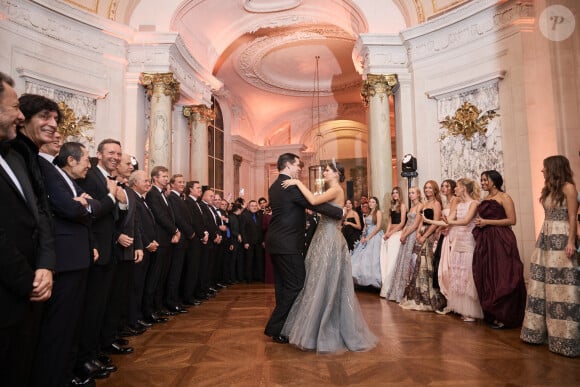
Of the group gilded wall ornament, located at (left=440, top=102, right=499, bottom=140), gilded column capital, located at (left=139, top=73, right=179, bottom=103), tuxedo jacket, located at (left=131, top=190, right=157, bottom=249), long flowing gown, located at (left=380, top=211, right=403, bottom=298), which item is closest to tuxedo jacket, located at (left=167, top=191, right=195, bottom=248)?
tuxedo jacket, located at (left=131, top=190, right=157, bottom=249)

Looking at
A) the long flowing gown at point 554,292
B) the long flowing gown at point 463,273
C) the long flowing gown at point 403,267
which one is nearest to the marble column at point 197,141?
the long flowing gown at point 403,267

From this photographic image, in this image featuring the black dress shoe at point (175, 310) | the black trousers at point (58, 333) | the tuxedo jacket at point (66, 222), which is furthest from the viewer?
the black dress shoe at point (175, 310)

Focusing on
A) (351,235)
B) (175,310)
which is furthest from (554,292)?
(351,235)

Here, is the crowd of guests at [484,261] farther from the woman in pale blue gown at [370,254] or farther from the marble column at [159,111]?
the marble column at [159,111]

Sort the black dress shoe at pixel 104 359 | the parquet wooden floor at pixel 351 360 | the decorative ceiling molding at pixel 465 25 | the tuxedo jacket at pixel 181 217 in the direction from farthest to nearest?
1. the decorative ceiling molding at pixel 465 25
2. the tuxedo jacket at pixel 181 217
3. the black dress shoe at pixel 104 359
4. the parquet wooden floor at pixel 351 360

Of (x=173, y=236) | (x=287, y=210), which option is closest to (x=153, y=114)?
(x=173, y=236)

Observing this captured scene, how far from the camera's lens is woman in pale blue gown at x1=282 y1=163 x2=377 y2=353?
3256mm

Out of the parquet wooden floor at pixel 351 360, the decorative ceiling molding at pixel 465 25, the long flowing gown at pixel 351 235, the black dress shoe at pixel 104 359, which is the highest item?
the decorative ceiling molding at pixel 465 25

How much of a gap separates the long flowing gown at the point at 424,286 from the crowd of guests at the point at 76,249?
9.35ft

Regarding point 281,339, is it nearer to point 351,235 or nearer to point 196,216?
point 196,216

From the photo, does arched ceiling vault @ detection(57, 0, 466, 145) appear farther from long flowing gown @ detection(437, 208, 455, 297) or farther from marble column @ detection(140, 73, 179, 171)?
long flowing gown @ detection(437, 208, 455, 297)

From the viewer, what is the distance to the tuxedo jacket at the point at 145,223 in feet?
13.4

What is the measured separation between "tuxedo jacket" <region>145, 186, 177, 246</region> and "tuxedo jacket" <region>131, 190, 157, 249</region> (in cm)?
19

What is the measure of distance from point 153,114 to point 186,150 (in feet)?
7.00
